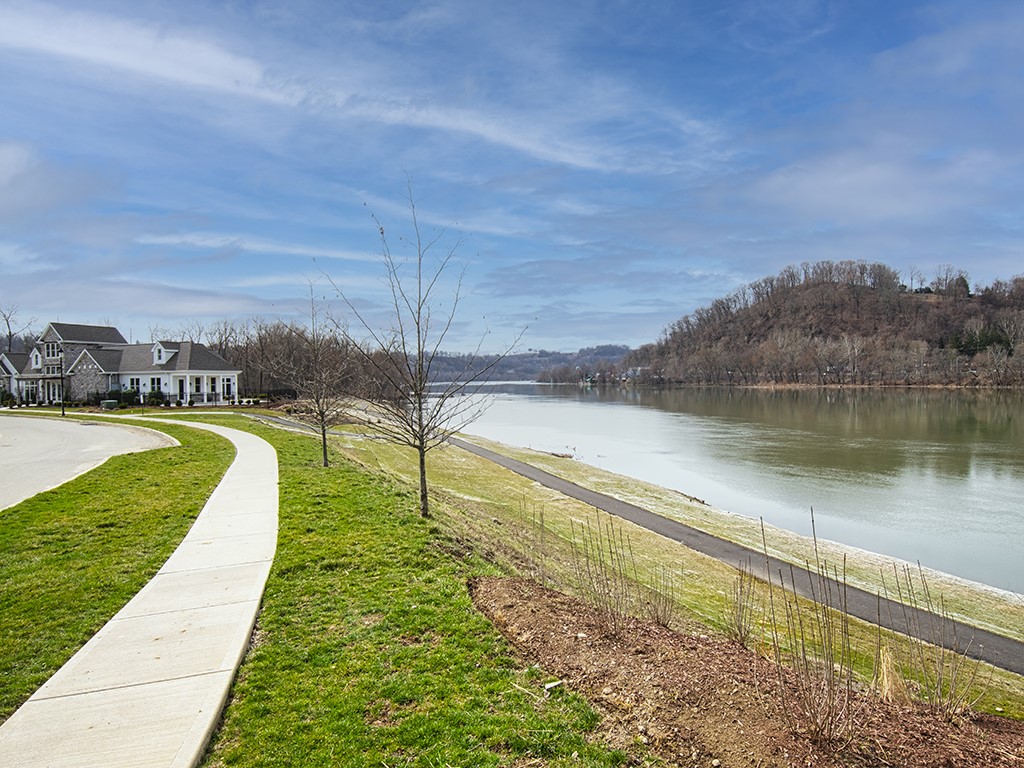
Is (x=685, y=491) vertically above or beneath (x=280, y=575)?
beneath

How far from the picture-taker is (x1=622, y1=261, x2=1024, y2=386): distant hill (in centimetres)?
10812

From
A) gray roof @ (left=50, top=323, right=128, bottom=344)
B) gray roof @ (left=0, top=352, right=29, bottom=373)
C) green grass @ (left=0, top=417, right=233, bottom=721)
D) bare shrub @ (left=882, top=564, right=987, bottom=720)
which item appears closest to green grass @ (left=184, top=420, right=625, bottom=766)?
green grass @ (left=0, top=417, right=233, bottom=721)

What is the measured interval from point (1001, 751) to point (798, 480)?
23010mm

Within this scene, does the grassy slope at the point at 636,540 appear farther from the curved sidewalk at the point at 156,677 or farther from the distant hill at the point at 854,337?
the distant hill at the point at 854,337

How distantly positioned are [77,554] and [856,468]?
29.2 metres

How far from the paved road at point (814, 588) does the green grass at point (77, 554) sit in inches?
265

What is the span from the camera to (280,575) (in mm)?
7582

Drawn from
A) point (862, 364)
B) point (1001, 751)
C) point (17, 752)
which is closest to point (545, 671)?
point (1001, 751)

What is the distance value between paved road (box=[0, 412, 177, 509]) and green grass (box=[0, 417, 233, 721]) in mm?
1032

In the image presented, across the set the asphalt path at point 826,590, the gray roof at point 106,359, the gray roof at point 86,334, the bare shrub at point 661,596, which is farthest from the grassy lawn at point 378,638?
the gray roof at point 86,334

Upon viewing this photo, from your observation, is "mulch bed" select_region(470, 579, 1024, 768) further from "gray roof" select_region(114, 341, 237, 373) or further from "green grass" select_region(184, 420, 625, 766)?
"gray roof" select_region(114, 341, 237, 373)

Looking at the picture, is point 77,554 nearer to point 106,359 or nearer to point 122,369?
point 122,369

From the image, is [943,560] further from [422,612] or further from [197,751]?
[197,751]

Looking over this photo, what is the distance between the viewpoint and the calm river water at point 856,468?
1728 cm
